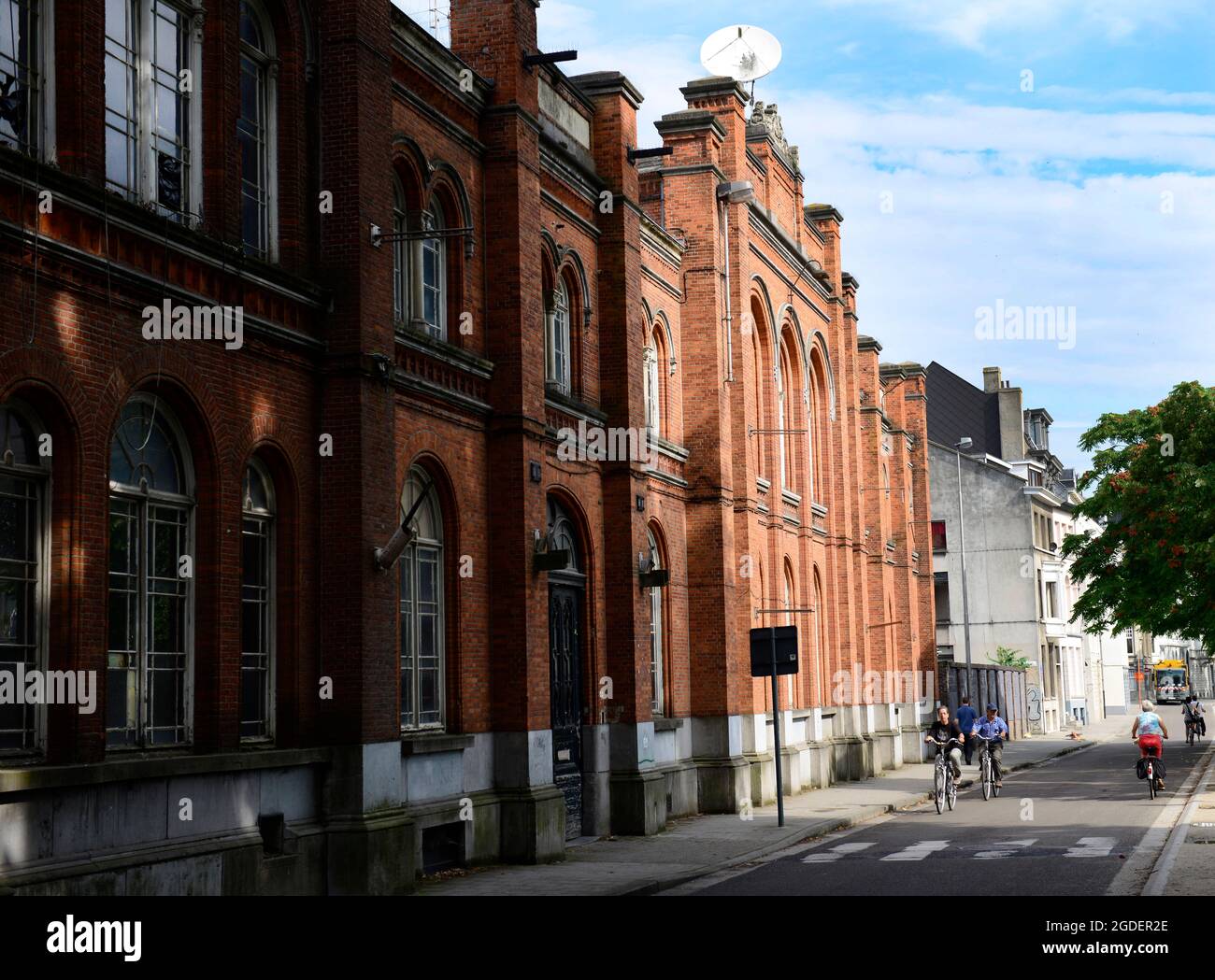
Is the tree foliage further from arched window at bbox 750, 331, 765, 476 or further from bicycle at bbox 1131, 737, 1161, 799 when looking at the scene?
bicycle at bbox 1131, 737, 1161, 799

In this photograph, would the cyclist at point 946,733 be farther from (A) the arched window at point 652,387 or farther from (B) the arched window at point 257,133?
(B) the arched window at point 257,133

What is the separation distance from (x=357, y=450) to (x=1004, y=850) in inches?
358

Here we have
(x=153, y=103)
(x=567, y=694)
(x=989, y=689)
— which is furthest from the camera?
(x=989, y=689)

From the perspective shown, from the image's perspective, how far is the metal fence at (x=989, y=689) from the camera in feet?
156

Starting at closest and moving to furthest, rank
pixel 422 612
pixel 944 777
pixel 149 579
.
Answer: pixel 149 579, pixel 422 612, pixel 944 777

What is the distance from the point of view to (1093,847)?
1831 cm

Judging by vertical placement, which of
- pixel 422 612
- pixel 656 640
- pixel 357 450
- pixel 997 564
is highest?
pixel 997 564

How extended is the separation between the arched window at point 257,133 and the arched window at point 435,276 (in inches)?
123

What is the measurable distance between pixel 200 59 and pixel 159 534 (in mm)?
4392

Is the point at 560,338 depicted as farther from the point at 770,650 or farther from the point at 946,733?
the point at 946,733

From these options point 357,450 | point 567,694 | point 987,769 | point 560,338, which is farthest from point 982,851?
point 987,769

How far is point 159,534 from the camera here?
13094 millimetres
